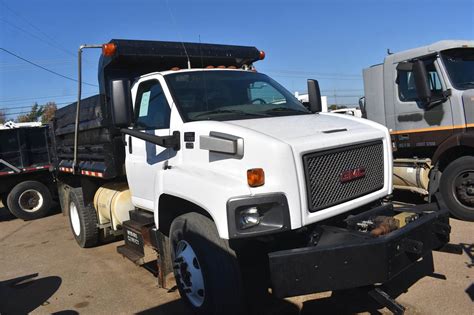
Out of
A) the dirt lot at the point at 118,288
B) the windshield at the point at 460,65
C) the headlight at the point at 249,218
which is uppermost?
the windshield at the point at 460,65

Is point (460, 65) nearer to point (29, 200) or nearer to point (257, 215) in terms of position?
point (257, 215)

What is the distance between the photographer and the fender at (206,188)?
3.25 meters

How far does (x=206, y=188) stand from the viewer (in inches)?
136

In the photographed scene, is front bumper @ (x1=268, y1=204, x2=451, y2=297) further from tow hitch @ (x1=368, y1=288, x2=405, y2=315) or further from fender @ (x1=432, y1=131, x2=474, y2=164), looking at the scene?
fender @ (x1=432, y1=131, x2=474, y2=164)

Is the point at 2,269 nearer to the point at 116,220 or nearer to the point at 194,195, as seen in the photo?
the point at 116,220

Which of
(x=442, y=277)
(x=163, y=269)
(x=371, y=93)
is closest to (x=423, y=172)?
(x=371, y=93)

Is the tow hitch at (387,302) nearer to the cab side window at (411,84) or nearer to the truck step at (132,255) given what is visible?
the truck step at (132,255)

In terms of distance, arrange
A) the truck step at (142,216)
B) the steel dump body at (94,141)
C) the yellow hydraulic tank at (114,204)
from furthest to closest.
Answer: the yellow hydraulic tank at (114,204) → the steel dump body at (94,141) → the truck step at (142,216)

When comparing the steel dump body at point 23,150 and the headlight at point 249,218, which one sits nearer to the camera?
the headlight at point 249,218

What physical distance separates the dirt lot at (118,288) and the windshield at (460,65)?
2.23m

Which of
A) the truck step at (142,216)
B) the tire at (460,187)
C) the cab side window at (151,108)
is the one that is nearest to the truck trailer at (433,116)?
the tire at (460,187)

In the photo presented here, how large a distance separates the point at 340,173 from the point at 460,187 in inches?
166

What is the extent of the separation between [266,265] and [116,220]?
2.87 metres

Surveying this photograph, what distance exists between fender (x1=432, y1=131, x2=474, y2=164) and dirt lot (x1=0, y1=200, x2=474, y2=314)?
3.62 feet
